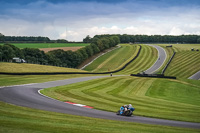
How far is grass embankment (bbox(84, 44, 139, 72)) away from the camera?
120713mm

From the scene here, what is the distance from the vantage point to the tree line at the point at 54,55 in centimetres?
9640

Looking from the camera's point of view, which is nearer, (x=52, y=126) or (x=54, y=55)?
(x=52, y=126)

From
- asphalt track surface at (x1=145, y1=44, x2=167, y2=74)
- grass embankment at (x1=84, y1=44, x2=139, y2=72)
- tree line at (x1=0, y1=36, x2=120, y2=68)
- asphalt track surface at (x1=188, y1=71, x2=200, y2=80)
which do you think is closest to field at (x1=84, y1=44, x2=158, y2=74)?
grass embankment at (x1=84, y1=44, x2=139, y2=72)


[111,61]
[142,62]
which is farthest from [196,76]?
[111,61]

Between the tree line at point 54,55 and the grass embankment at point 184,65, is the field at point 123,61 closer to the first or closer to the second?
the tree line at point 54,55

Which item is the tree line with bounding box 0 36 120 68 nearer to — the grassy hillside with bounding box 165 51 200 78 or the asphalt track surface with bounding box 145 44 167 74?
the asphalt track surface with bounding box 145 44 167 74

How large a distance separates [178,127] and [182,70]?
266ft

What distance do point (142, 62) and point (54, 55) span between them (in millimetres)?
41288

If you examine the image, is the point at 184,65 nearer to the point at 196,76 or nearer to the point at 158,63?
the point at 158,63

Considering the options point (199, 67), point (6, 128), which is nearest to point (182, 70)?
point (199, 67)

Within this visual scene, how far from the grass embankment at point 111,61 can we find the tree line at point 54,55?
21.4 feet

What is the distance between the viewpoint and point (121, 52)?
155125mm

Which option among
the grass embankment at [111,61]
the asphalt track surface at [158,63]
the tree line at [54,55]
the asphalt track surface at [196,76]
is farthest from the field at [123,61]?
the asphalt track surface at [196,76]

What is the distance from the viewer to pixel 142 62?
413ft
